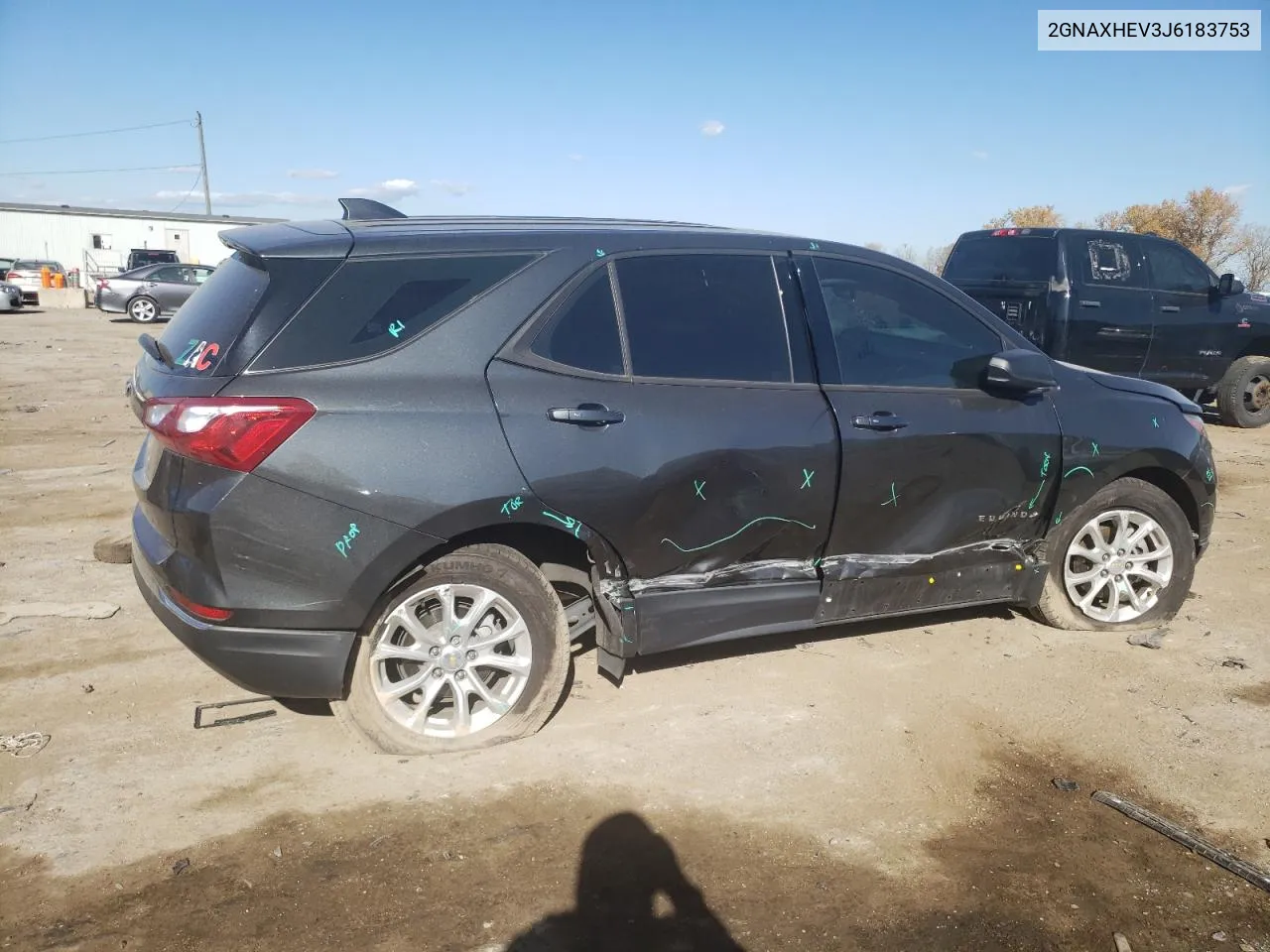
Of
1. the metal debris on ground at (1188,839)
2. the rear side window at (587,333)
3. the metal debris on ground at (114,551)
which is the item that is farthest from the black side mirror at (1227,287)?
the metal debris on ground at (114,551)

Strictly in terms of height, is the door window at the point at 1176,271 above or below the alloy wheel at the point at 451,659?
above

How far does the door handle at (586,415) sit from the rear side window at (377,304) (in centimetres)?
50

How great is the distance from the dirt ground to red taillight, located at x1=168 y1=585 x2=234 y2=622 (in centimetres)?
63

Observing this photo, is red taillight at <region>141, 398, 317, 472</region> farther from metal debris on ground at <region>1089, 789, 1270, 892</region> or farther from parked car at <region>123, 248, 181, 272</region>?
parked car at <region>123, 248, 181, 272</region>

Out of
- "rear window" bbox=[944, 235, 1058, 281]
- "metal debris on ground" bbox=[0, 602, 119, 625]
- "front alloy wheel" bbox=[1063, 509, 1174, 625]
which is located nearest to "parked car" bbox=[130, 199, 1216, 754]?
"front alloy wheel" bbox=[1063, 509, 1174, 625]

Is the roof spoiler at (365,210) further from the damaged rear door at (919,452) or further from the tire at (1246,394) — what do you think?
the tire at (1246,394)

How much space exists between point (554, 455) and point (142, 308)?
2619 cm

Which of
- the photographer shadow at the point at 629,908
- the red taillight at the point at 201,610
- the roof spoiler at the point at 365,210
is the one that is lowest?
the photographer shadow at the point at 629,908

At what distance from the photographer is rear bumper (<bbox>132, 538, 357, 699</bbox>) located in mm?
3184

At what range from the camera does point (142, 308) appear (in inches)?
1019

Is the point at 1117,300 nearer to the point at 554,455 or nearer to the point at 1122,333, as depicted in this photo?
the point at 1122,333

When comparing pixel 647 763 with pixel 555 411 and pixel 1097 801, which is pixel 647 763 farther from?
pixel 1097 801

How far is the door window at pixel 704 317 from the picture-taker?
3.71 metres

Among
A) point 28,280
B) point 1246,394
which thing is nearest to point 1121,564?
point 1246,394
